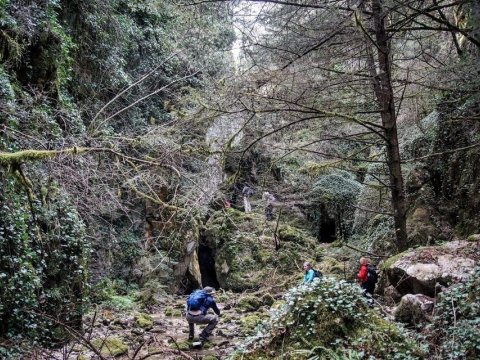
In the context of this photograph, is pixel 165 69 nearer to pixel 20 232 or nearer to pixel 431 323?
pixel 20 232

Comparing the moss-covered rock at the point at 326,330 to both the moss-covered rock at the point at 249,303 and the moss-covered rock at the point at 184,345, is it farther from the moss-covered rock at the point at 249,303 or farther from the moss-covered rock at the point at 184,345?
the moss-covered rock at the point at 249,303

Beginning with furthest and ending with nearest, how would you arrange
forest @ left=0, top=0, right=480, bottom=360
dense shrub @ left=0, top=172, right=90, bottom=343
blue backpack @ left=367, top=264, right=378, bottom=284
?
blue backpack @ left=367, top=264, right=378, bottom=284
dense shrub @ left=0, top=172, right=90, bottom=343
forest @ left=0, top=0, right=480, bottom=360

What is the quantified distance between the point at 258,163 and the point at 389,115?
6.88 meters

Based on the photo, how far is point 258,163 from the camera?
45.5 feet

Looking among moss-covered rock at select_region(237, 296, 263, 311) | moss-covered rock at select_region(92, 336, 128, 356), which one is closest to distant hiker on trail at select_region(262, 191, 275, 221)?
moss-covered rock at select_region(237, 296, 263, 311)

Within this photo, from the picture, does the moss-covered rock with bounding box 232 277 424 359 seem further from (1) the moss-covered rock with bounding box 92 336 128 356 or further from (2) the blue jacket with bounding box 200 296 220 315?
(1) the moss-covered rock with bounding box 92 336 128 356

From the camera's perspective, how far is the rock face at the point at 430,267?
21.0 ft

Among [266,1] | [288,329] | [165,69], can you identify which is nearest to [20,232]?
[288,329]

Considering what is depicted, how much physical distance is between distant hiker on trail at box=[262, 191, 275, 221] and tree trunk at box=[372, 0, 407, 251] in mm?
8511

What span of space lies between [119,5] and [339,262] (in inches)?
452

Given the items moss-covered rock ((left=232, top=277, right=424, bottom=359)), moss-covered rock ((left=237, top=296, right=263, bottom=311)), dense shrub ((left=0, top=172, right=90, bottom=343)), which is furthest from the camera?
moss-covered rock ((left=237, top=296, right=263, bottom=311))

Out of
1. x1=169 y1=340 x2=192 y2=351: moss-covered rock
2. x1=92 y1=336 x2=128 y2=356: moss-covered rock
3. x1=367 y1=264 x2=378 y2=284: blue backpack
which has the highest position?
x1=367 y1=264 x2=378 y2=284: blue backpack

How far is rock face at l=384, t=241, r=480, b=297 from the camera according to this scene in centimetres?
639

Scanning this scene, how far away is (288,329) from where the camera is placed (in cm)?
498
